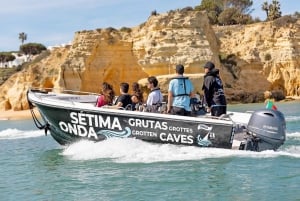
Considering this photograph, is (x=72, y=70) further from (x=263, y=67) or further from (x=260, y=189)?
(x=260, y=189)

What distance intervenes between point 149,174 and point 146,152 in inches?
63.2

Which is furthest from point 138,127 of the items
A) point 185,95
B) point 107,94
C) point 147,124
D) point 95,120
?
point 107,94

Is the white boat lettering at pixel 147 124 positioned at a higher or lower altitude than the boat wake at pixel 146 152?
higher

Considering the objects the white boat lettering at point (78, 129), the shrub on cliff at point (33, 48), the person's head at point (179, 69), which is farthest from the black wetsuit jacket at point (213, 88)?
the shrub on cliff at point (33, 48)

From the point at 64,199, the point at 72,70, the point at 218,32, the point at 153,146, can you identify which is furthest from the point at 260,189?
the point at 218,32

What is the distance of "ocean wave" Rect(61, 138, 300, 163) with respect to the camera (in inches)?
364

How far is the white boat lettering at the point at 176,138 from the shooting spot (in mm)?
9609

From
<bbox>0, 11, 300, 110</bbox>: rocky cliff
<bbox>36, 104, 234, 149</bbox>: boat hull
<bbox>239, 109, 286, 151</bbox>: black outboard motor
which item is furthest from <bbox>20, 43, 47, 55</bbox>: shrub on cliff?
<bbox>239, 109, 286, 151</bbox>: black outboard motor

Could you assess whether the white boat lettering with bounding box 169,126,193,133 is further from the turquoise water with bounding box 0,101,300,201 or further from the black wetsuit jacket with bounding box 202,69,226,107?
the black wetsuit jacket with bounding box 202,69,226,107

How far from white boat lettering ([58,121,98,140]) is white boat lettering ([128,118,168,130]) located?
3.11ft

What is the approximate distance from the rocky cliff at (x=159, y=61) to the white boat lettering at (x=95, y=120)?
27.5 meters

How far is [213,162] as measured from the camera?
8.81 m

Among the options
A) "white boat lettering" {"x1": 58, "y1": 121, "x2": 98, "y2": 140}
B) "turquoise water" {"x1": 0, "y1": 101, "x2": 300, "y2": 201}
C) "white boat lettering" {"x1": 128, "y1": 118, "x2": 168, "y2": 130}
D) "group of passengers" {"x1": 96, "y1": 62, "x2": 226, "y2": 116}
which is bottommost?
"turquoise water" {"x1": 0, "y1": 101, "x2": 300, "y2": 201}

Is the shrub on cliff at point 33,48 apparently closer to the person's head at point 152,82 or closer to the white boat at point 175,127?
the white boat at point 175,127
